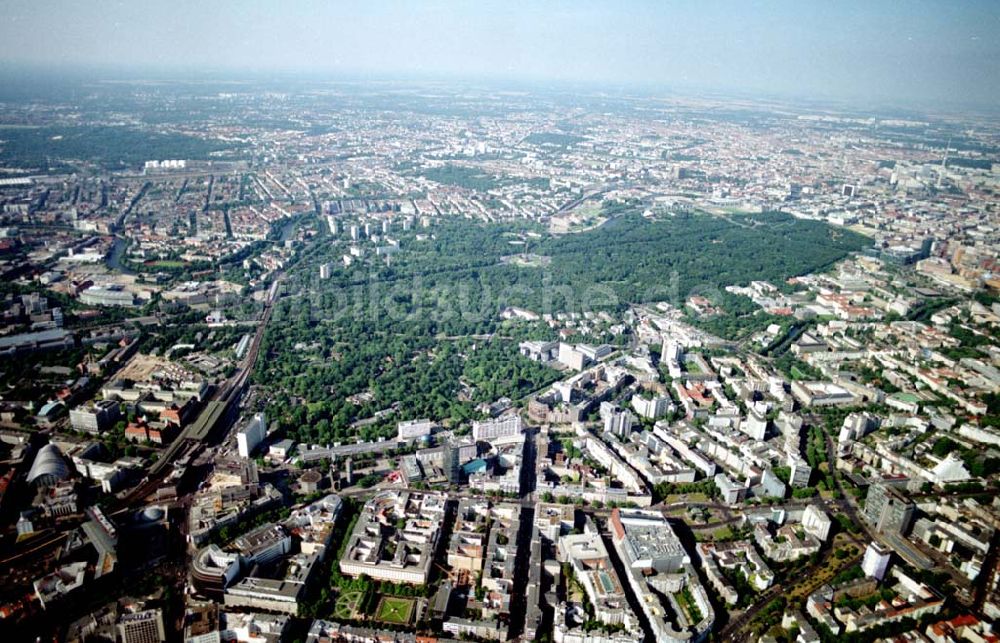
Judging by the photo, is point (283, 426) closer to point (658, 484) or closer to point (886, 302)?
point (658, 484)

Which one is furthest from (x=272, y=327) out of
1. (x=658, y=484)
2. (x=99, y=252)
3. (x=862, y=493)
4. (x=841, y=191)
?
(x=841, y=191)

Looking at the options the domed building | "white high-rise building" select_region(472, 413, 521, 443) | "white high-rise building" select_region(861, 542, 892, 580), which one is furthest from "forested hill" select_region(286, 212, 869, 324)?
"white high-rise building" select_region(861, 542, 892, 580)

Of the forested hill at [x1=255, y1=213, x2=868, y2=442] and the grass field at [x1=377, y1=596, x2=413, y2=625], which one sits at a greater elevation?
the forested hill at [x1=255, y1=213, x2=868, y2=442]

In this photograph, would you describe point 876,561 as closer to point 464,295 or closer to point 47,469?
point 47,469

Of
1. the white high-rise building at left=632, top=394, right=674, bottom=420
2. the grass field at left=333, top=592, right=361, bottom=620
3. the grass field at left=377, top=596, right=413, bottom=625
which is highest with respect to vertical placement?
the white high-rise building at left=632, top=394, right=674, bottom=420

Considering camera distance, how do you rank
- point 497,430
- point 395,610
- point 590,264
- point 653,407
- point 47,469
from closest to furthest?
1. point 395,610
2. point 47,469
3. point 497,430
4. point 653,407
5. point 590,264

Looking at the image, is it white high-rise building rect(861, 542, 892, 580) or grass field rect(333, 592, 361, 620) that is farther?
white high-rise building rect(861, 542, 892, 580)

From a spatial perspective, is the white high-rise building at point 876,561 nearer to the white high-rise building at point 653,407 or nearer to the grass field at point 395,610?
the white high-rise building at point 653,407

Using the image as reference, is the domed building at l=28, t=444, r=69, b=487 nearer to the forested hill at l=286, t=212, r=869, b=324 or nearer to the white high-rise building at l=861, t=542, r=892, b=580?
the forested hill at l=286, t=212, r=869, b=324

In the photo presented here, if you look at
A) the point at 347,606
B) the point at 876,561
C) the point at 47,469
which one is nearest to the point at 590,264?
the point at 876,561
